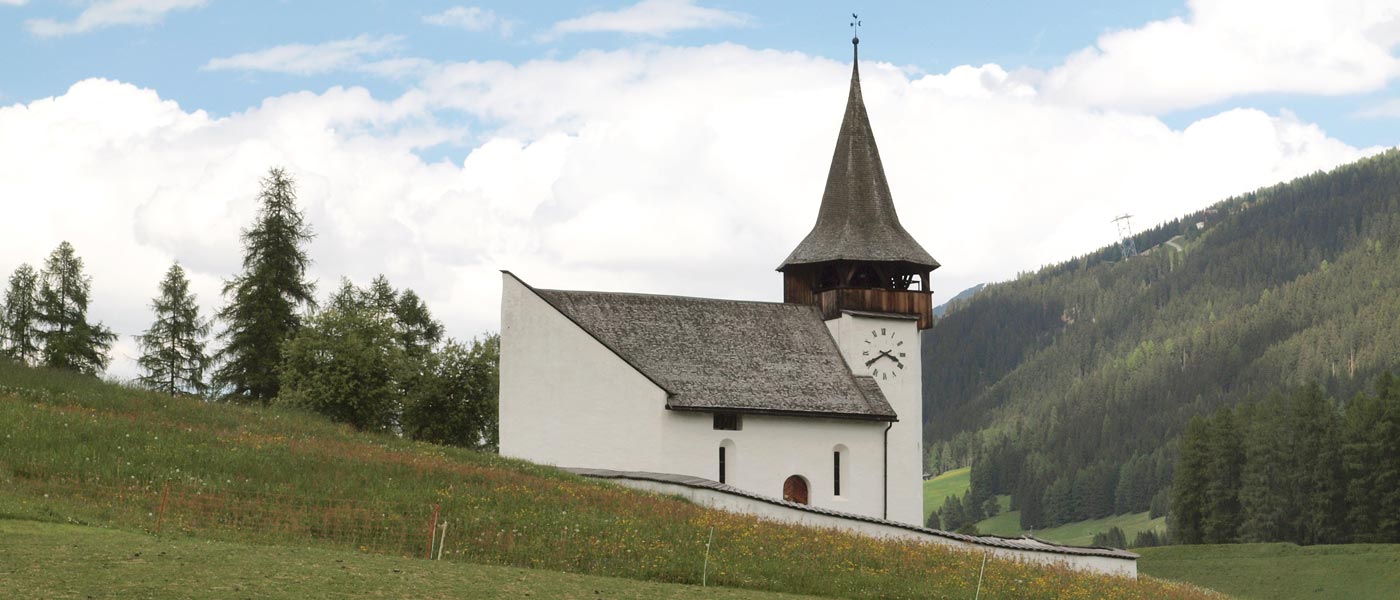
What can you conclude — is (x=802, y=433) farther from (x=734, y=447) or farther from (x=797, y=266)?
(x=797, y=266)

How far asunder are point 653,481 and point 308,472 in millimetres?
11545

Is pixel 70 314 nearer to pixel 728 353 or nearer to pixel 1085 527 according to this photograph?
pixel 728 353

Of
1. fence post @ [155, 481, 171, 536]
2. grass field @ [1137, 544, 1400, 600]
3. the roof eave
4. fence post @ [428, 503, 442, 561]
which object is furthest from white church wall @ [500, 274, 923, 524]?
grass field @ [1137, 544, 1400, 600]

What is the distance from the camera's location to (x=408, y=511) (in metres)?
31.0

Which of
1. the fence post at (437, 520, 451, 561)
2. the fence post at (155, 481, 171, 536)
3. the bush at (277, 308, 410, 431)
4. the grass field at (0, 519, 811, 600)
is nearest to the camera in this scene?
the grass field at (0, 519, 811, 600)

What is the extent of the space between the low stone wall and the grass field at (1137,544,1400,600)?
66.7ft

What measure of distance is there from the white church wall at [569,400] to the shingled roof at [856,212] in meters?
10.2

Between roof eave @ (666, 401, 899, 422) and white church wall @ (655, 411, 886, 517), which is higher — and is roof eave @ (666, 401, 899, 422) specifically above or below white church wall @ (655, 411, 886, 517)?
above

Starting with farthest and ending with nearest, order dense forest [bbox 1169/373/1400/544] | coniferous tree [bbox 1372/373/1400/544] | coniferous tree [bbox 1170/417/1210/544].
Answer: coniferous tree [bbox 1170/417/1210/544] < dense forest [bbox 1169/373/1400/544] < coniferous tree [bbox 1372/373/1400/544]

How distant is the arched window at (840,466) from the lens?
1922 inches

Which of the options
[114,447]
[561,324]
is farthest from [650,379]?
[114,447]

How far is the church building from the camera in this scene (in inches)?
1820

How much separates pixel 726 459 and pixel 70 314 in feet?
114

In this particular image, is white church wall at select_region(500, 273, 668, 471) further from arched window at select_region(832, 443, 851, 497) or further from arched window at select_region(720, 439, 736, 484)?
arched window at select_region(832, 443, 851, 497)
